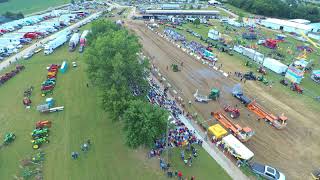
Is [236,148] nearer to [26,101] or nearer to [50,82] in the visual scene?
[26,101]

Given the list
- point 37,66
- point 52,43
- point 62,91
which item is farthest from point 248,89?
point 52,43

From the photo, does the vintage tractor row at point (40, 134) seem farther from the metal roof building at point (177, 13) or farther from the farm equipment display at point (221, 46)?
the metal roof building at point (177, 13)

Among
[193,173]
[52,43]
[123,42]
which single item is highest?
[123,42]

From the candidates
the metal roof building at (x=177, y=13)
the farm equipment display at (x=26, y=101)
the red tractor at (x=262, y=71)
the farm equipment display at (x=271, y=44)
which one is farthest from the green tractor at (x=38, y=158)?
the metal roof building at (x=177, y=13)

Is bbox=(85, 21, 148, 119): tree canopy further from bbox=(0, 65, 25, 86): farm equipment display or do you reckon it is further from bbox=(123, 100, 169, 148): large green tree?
bbox=(0, 65, 25, 86): farm equipment display

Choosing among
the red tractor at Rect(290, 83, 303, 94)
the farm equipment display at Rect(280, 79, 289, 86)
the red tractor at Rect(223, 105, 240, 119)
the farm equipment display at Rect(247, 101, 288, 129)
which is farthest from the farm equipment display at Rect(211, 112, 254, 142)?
the farm equipment display at Rect(280, 79, 289, 86)

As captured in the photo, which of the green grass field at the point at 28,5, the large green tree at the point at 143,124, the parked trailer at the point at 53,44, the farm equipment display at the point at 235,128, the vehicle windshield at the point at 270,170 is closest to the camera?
the large green tree at the point at 143,124

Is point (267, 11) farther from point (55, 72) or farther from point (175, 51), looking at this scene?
point (55, 72)
